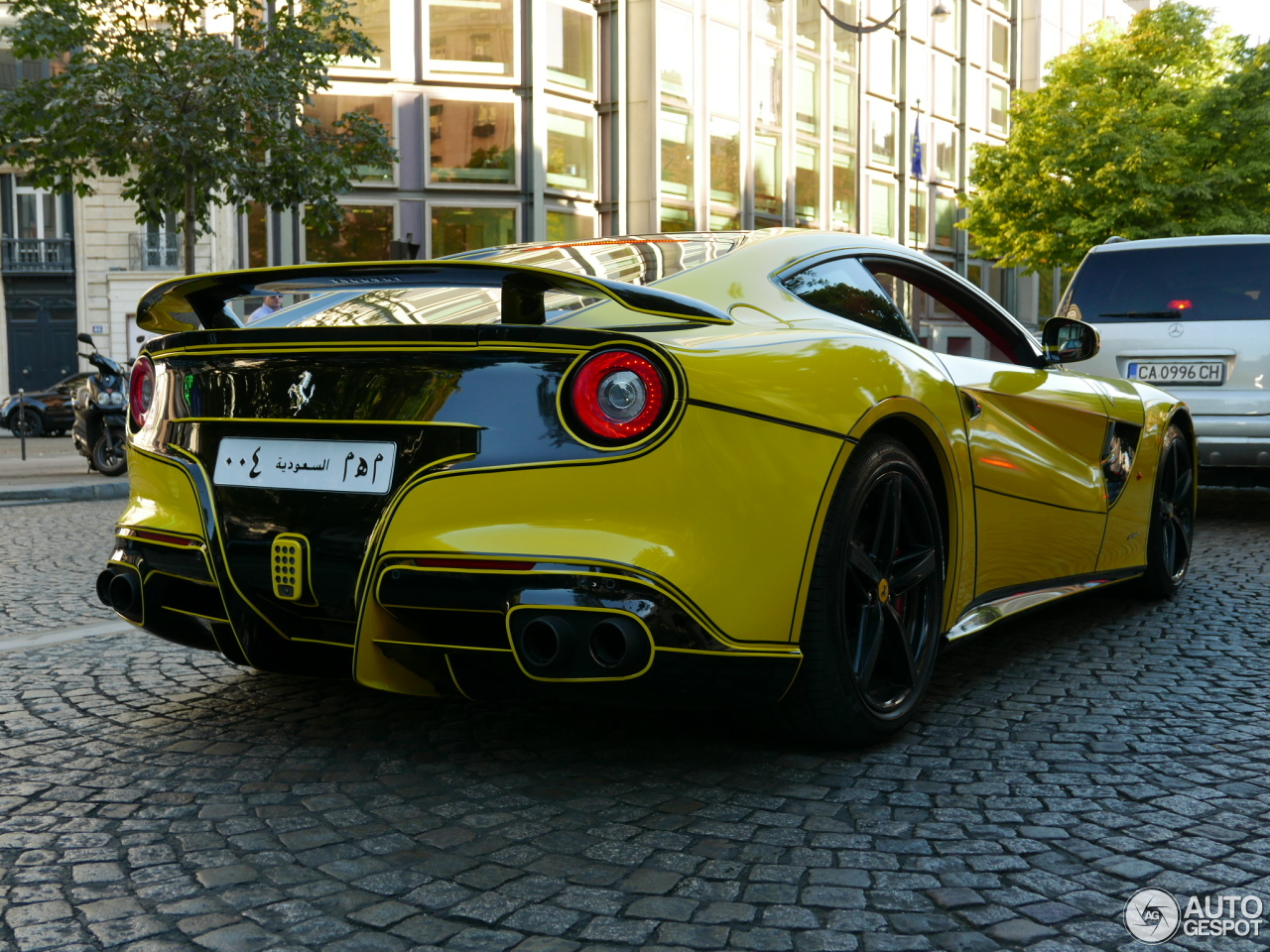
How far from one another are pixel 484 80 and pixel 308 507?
97.1ft

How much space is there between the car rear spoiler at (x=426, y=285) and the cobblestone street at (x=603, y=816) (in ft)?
3.49

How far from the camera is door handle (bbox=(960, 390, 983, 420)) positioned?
3.88m

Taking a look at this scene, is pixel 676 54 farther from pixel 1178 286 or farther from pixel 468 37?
pixel 1178 286

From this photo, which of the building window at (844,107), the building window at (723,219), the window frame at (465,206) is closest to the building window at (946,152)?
the building window at (844,107)

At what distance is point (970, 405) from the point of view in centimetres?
392

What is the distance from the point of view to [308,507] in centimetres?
305

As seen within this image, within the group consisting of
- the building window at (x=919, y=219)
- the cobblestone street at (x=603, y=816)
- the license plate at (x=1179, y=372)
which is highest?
the building window at (x=919, y=219)

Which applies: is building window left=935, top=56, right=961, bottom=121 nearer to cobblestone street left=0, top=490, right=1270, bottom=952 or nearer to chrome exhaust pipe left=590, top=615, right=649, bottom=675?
cobblestone street left=0, top=490, right=1270, bottom=952

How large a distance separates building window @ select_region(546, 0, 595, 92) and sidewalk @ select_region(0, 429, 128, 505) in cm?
1591

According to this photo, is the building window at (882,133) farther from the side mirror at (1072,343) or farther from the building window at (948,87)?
the side mirror at (1072,343)

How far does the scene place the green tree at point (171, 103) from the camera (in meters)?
15.8

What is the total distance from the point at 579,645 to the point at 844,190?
39.9 metres

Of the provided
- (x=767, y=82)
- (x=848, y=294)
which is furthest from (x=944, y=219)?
(x=848, y=294)

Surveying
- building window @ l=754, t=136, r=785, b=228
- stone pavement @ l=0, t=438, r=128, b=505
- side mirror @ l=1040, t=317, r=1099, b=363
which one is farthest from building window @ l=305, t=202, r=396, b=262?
side mirror @ l=1040, t=317, r=1099, b=363
